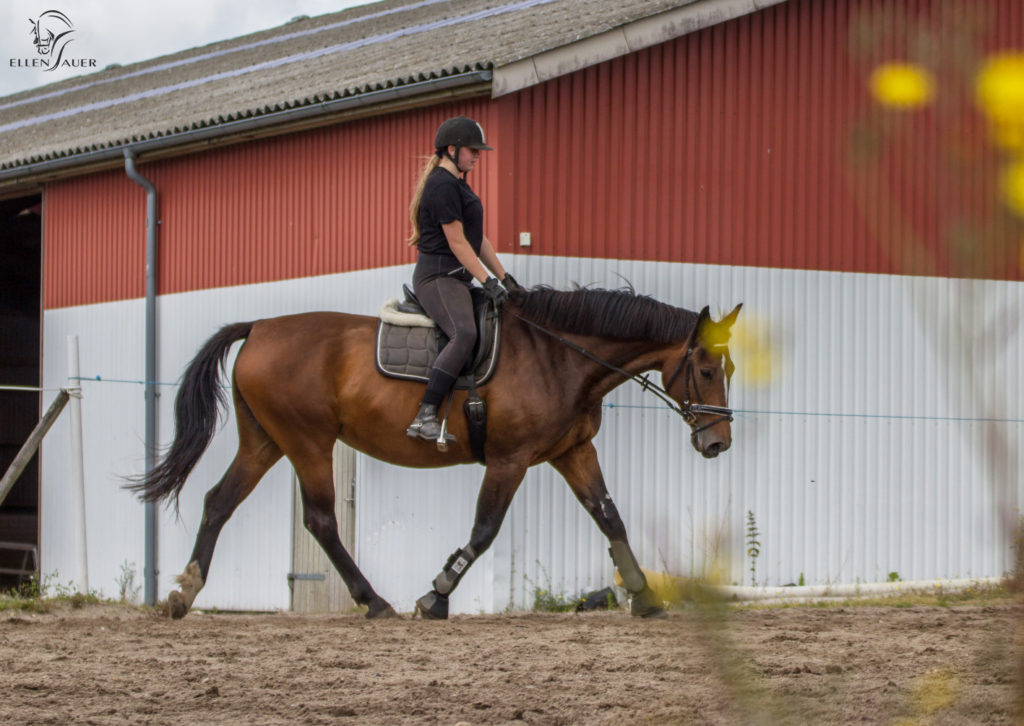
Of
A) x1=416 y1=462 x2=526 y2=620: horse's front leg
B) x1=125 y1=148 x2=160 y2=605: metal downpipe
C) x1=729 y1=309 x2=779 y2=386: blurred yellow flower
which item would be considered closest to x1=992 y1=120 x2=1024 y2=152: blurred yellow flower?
x1=729 y1=309 x2=779 y2=386: blurred yellow flower

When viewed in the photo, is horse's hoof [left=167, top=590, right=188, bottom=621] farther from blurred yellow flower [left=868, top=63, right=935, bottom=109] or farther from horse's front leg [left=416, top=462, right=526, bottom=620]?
blurred yellow flower [left=868, top=63, right=935, bottom=109]

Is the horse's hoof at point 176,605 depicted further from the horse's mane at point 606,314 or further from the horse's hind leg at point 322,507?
the horse's mane at point 606,314

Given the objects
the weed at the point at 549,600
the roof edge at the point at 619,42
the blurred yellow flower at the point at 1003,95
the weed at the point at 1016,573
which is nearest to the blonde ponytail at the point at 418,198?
the roof edge at the point at 619,42

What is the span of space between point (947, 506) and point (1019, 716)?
33.4 ft

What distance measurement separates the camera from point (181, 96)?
15.6m

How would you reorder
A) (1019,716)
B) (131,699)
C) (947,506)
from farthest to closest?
(947,506), (131,699), (1019,716)

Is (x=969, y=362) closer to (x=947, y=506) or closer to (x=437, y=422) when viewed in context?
(x=437, y=422)

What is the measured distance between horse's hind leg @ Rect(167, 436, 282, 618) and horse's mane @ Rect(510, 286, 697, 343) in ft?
6.02

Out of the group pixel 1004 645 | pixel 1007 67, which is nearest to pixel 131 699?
pixel 1004 645

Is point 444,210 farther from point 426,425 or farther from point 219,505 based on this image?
point 219,505

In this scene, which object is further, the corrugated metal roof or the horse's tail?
the corrugated metal roof

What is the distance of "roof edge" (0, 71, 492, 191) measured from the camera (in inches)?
386

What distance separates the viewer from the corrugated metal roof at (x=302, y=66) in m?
10.6

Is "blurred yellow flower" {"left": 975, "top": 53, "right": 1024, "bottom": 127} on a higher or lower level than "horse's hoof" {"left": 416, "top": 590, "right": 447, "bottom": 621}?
higher
